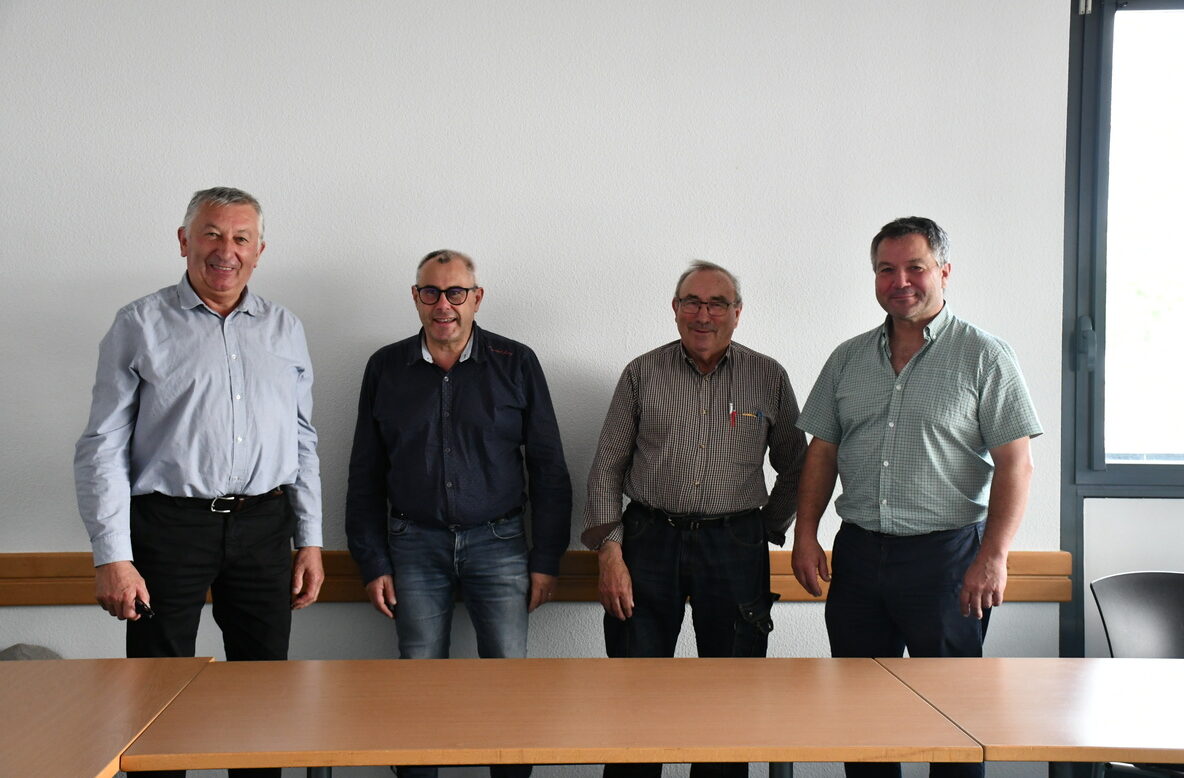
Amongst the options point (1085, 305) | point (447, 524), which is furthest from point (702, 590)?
point (1085, 305)

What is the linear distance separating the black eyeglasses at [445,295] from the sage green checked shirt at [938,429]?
1.24 m

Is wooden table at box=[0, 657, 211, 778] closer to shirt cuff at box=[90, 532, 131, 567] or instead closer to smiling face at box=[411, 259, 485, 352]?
shirt cuff at box=[90, 532, 131, 567]

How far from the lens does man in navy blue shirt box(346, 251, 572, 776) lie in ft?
9.77

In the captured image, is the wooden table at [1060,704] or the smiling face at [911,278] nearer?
the wooden table at [1060,704]

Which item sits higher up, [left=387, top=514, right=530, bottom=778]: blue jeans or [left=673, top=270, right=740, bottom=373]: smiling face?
[left=673, top=270, right=740, bottom=373]: smiling face

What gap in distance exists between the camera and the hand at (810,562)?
2740 millimetres

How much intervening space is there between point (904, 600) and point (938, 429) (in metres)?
0.47

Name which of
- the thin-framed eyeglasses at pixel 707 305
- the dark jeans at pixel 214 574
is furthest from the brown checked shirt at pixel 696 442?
the dark jeans at pixel 214 574

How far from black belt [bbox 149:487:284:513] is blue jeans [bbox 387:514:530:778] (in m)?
0.53

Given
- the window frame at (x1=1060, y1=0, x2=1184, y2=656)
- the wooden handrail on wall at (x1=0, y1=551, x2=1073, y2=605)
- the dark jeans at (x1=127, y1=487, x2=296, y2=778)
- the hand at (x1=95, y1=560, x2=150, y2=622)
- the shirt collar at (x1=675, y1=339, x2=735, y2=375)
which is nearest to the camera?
the hand at (x1=95, y1=560, x2=150, y2=622)

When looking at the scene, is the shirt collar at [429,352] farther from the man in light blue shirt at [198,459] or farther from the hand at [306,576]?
the hand at [306,576]

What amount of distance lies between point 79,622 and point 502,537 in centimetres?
149

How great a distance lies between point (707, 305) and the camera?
9.52ft

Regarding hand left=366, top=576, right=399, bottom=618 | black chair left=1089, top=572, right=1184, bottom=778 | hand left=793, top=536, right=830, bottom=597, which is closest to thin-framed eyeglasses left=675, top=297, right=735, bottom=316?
hand left=793, top=536, right=830, bottom=597
